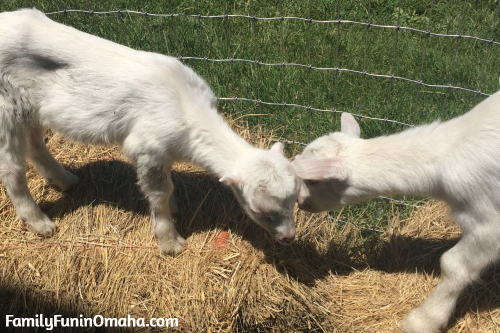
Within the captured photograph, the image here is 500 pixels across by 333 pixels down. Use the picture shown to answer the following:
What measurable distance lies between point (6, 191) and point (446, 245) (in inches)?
167

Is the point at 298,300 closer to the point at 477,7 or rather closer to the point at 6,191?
the point at 6,191

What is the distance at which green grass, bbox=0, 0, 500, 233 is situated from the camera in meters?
5.71

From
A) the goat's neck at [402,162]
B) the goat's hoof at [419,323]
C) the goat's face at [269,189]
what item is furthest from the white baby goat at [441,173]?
the goat's hoof at [419,323]

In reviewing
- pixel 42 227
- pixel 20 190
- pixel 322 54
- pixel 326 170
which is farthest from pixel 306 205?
pixel 322 54

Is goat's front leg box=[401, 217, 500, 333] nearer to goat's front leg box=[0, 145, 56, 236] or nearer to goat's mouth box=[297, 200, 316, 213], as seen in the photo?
goat's mouth box=[297, 200, 316, 213]

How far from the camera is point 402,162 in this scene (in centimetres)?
382

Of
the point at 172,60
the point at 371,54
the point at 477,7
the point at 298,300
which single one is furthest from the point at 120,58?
the point at 477,7

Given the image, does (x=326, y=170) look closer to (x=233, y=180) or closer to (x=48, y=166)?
(x=233, y=180)

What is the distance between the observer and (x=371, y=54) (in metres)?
6.27

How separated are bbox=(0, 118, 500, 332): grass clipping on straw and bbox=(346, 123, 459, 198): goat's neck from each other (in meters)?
1.04

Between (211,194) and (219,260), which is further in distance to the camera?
(211,194)

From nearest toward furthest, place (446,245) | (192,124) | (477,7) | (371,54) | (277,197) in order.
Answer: (277,197)
(192,124)
(446,245)
(371,54)
(477,7)

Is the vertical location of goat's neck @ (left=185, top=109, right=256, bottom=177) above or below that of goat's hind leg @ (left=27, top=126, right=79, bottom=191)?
above

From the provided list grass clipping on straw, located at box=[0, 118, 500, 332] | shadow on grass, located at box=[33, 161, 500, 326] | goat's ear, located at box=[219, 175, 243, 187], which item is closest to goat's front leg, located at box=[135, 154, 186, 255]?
grass clipping on straw, located at box=[0, 118, 500, 332]
